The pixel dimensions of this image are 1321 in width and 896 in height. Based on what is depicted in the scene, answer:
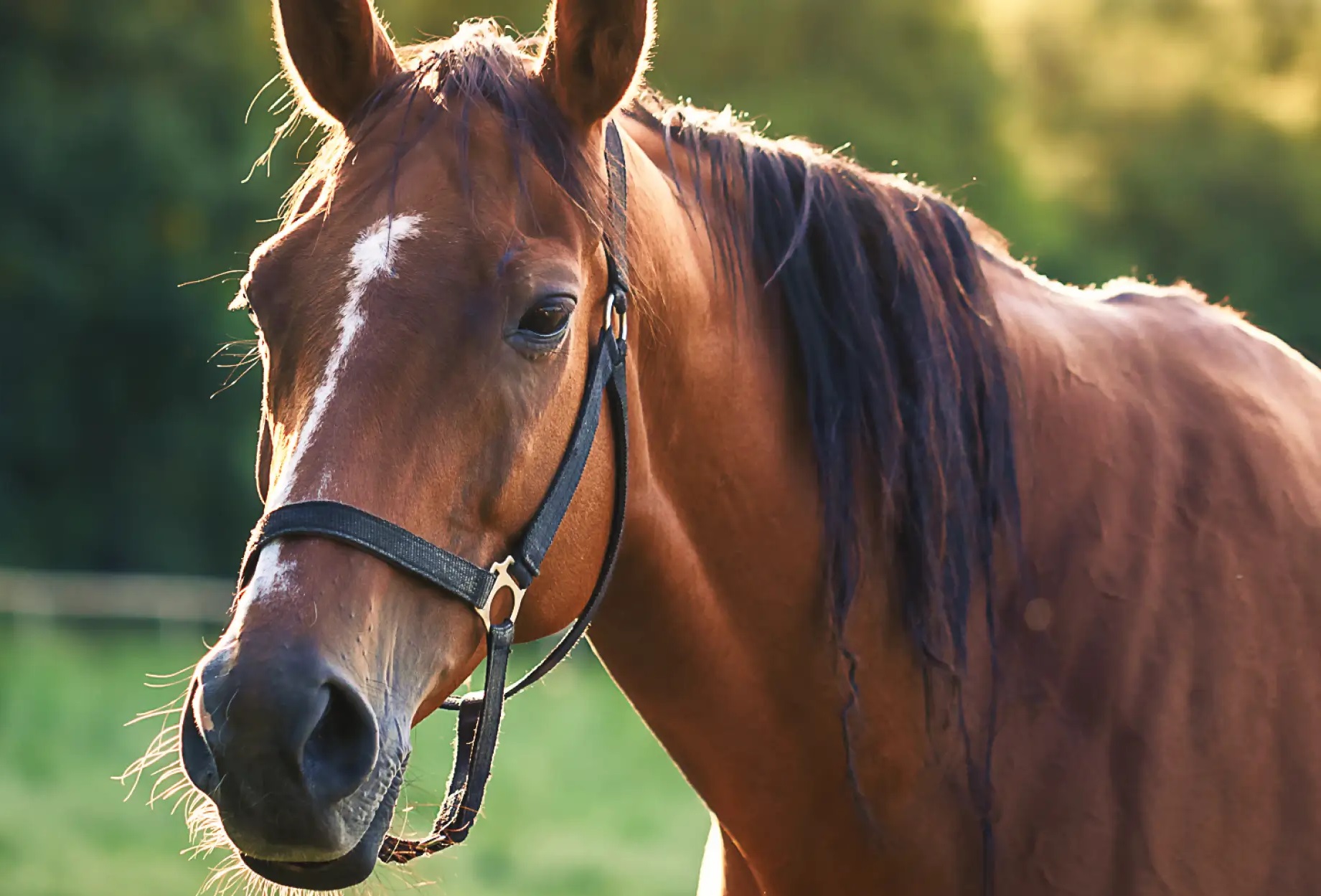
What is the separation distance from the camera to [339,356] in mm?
2340

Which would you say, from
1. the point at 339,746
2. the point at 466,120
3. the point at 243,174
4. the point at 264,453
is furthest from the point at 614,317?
the point at 243,174

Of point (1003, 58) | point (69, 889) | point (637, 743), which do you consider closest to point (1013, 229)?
point (1003, 58)

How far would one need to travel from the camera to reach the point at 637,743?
567 inches

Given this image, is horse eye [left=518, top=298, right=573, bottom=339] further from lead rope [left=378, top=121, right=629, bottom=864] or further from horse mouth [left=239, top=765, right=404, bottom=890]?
horse mouth [left=239, top=765, right=404, bottom=890]

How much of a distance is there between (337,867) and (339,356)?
0.83 meters

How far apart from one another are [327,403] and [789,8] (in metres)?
30.4

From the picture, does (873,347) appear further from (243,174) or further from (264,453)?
(243,174)

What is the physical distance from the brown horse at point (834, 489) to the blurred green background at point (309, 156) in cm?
842

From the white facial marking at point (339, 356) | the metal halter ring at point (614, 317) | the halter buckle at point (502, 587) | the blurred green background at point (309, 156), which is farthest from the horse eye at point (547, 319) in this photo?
the blurred green background at point (309, 156)

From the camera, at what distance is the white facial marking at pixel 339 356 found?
2.26 m

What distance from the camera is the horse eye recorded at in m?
2.47

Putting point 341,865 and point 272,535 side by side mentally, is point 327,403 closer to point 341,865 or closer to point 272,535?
point 272,535

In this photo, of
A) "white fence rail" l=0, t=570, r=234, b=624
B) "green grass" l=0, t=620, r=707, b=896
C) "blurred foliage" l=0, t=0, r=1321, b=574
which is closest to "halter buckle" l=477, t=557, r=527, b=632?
"green grass" l=0, t=620, r=707, b=896

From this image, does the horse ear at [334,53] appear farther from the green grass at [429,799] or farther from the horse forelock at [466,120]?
the green grass at [429,799]
